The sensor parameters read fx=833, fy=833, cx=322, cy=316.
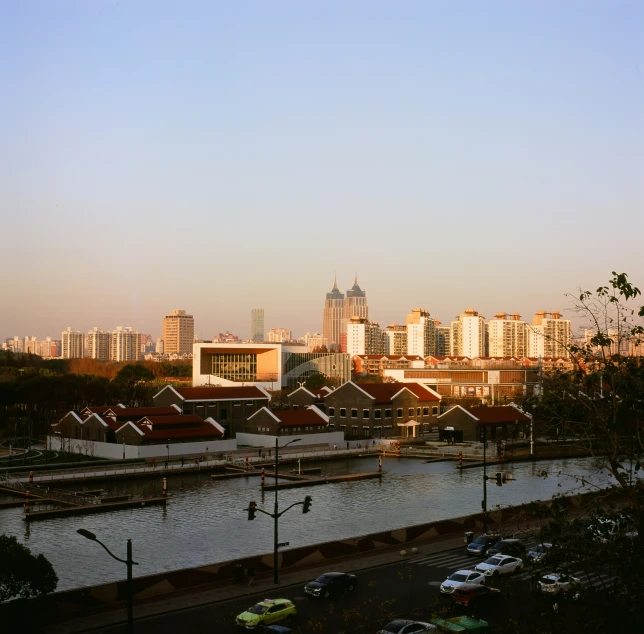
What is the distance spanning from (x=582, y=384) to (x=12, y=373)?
70716mm

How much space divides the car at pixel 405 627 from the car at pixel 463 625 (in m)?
0.25

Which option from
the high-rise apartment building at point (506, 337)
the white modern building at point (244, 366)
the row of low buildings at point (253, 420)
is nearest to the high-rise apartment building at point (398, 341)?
the high-rise apartment building at point (506, 337)

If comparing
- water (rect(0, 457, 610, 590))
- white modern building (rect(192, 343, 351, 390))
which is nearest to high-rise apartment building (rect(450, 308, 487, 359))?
white modern building (rect(192, 343, 351, 390))

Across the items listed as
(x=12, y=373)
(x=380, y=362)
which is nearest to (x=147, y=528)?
(x=12, y=373)

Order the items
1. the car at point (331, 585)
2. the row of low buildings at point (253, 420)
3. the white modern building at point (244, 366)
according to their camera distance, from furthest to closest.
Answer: the white modern building at point (244, 366), the row of low buildings at point (253, 420), the car at point (331, 585)

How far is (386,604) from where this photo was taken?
19109mm

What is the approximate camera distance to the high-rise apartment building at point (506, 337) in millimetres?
178750

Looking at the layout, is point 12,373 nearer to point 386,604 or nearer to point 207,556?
point 207,556

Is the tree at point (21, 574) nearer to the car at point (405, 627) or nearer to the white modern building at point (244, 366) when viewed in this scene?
the car at point (405, 627)

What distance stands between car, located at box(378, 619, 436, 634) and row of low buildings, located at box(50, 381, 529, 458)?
34639 mm

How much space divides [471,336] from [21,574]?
16955 cm

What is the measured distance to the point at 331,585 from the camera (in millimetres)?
20141

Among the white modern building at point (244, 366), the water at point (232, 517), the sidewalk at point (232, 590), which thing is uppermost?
the white modern building at point (244, 366)

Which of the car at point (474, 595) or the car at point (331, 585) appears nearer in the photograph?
the car at point (474, 595)
